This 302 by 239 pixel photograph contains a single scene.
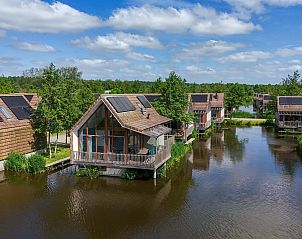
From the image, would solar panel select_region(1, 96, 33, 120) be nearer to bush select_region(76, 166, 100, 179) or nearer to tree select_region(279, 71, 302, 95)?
bush select_region(76, 166, 100, 179)

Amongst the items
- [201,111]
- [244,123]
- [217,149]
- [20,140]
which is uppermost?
[201,111]

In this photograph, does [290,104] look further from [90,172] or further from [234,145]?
[90,172]

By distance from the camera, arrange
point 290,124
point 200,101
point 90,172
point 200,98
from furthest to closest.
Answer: point 200,98
point 200,101
point 290,124
point 90,172

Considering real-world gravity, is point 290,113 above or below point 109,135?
above

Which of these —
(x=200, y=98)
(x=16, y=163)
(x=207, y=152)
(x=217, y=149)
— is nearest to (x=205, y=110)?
(x=200, y=98)

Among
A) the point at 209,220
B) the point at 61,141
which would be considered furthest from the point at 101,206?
the point at 61,141

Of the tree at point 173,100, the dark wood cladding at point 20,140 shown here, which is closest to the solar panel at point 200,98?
the tree at point 173,100
